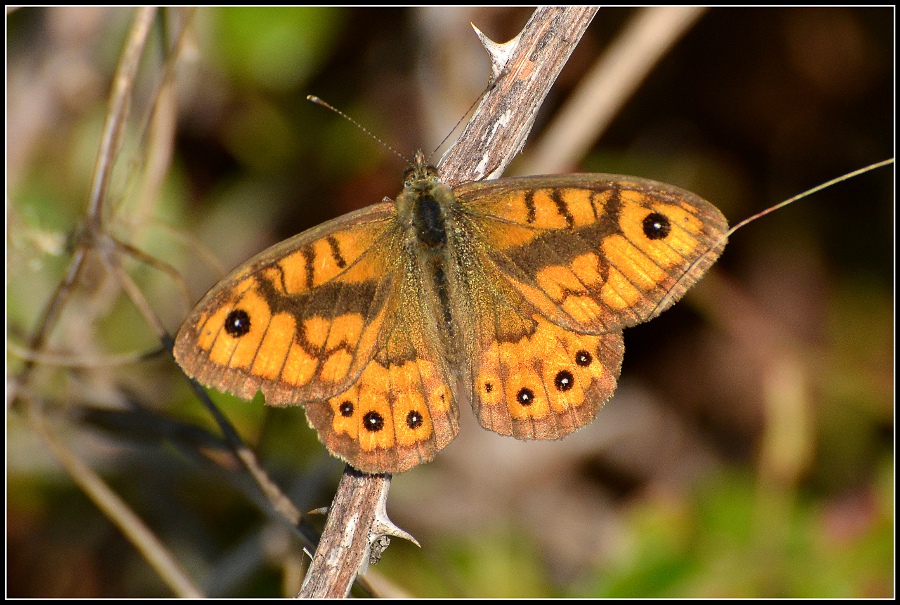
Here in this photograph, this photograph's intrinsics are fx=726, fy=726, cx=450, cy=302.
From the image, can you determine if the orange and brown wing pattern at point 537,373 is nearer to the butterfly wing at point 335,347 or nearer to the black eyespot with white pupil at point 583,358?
the black eyespot with white pupil at point 583,358

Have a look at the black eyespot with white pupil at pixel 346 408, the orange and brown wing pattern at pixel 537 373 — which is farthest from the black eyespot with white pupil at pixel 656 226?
the black eyespot with white pupil at pixel 346 408

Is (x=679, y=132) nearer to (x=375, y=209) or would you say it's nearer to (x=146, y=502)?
(x=375, y=209)

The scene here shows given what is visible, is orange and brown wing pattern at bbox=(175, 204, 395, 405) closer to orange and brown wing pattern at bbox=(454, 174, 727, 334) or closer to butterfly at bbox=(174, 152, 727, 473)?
butterfly at bbox=(174, 152, 727, 473)

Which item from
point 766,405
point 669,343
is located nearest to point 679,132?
point 669,343

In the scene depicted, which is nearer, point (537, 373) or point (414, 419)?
point (414, 419)

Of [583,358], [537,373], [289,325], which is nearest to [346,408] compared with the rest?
[289,325]

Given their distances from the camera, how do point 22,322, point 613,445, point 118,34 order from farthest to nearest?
point 613,445
point 118,34
point 22,322

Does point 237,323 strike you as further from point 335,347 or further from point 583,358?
point 583,358
